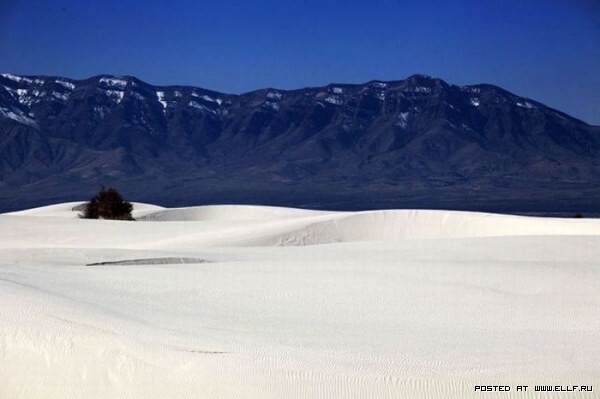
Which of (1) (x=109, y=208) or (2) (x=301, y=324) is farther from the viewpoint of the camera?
(1) (x=109, y=208)

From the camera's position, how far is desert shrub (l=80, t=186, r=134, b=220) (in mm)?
43156

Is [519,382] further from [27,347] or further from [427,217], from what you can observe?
[427,217]

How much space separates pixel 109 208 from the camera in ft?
142

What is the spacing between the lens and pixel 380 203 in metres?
151

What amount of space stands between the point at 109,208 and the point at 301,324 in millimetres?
32901

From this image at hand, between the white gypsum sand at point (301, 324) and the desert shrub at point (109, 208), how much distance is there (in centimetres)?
2260

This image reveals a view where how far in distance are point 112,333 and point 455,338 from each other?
3487 millimetres

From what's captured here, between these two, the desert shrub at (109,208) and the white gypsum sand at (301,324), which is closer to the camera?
the white gypsum sand at (301,324)

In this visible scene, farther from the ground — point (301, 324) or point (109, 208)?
point (109, 208)

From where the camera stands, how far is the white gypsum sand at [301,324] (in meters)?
8.77

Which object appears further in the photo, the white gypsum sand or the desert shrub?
the desert shrub

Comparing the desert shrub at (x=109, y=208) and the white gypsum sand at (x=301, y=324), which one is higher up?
→ the desert shrub at (x=109, y=208)

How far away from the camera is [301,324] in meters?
11.3

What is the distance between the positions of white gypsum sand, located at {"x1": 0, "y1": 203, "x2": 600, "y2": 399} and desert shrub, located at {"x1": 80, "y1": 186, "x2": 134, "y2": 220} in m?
22.6
